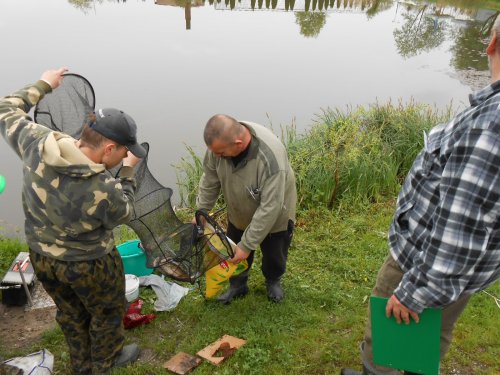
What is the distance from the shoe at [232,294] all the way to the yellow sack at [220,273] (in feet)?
0.50

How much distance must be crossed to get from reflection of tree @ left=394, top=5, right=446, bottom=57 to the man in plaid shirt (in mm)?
13413

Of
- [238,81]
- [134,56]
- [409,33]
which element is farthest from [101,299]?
[409,33]

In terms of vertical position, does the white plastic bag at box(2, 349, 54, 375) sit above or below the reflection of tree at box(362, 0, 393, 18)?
below

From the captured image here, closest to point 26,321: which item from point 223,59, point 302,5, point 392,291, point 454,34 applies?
point 392,291

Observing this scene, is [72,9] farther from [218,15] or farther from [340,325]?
[340,325]

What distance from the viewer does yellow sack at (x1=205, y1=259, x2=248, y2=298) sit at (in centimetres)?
324

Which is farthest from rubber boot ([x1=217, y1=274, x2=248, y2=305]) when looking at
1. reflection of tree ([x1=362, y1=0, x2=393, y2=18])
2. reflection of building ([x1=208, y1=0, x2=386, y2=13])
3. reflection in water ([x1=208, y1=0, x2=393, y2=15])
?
reflection of tree ([x1=362, y1=0, x2=393, y2=18])

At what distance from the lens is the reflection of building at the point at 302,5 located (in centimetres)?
1859

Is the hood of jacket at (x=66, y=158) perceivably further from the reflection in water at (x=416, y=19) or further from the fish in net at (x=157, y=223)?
the reflection in water at (x=416, y=19)

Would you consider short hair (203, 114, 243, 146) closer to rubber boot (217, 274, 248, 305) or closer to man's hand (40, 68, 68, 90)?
man's hand (40, 68, 68, 90)

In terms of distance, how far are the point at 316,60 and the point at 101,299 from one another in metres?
10.8

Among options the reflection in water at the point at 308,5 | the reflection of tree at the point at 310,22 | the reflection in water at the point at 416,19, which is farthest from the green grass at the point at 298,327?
the reflection in water at the point at 308,5

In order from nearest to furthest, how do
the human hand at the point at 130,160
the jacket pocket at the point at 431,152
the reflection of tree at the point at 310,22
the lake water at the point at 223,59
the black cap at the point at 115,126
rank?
the jacket pocket at the point at 431,152
the black cap at the point at 115,126
the human hand at the point at 130,160
the lake water at the point at 223,59
the reflection of tree at the point at 310,22

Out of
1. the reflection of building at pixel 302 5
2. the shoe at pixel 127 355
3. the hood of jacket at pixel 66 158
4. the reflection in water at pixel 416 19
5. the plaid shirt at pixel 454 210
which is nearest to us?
the plaid shirt at pixel 454 210
